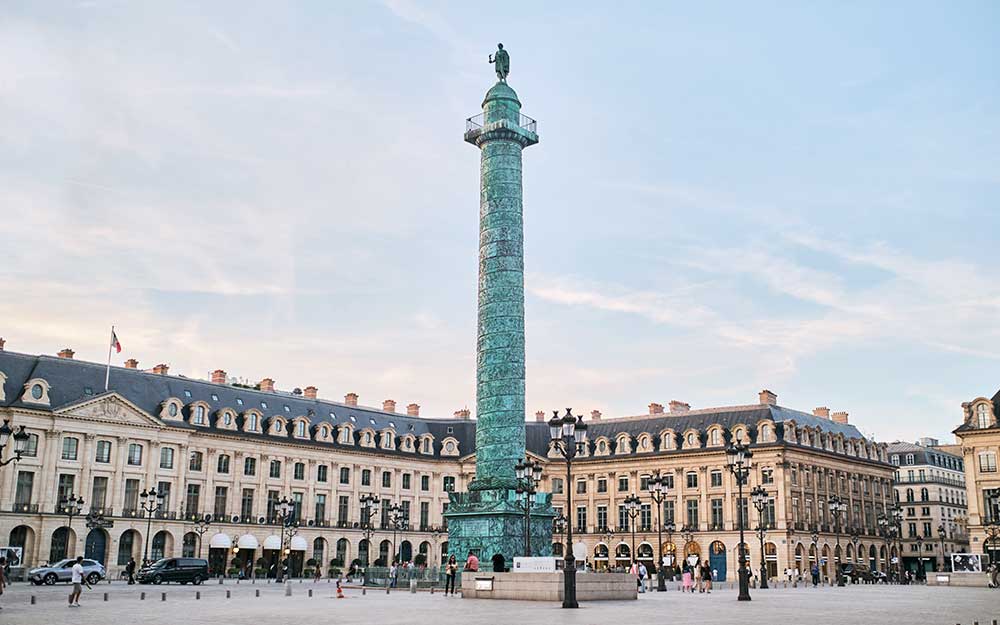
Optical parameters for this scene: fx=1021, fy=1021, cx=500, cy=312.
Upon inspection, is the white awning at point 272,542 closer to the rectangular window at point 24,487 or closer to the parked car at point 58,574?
the rectangular window at point 24,487

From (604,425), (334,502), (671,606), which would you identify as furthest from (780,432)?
(671,606)

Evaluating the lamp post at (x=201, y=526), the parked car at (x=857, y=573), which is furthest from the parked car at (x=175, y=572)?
the parked car at (x=857, y=573)

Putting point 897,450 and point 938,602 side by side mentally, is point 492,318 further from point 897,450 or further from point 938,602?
point 897,450

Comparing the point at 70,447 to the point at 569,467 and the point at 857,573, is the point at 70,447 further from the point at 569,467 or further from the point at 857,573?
the point at 857,573

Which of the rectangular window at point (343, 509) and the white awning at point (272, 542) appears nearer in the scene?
the white awning at point (272, 542)

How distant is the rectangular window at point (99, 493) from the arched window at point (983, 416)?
175 feet

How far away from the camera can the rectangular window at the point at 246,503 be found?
68375 millimetres

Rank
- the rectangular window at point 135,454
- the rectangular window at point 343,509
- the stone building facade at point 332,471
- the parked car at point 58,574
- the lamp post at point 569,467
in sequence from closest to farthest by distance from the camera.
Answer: the lamp post at point 569,467
the parked car at point 58,574
the stone building facade at point 332,471
the rectangular window at point 135,454
the rectangular window at point 343,509

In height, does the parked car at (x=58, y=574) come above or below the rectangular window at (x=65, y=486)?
below

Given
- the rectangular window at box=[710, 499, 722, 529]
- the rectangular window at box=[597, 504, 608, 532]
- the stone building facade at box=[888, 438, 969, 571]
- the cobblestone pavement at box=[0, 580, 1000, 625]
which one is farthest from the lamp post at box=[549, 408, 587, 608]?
the stone building facade at box=[888, 438, 969, 571]

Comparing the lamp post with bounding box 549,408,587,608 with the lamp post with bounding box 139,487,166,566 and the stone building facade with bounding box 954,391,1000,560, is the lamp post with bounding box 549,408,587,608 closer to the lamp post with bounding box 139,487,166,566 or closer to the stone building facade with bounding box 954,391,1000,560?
the lamp post with bounding box 139,487,166,566

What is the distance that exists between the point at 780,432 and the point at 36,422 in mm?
48135

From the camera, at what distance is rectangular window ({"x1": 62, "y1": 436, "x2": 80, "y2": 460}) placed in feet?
197

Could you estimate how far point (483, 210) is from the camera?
43.3 meters
